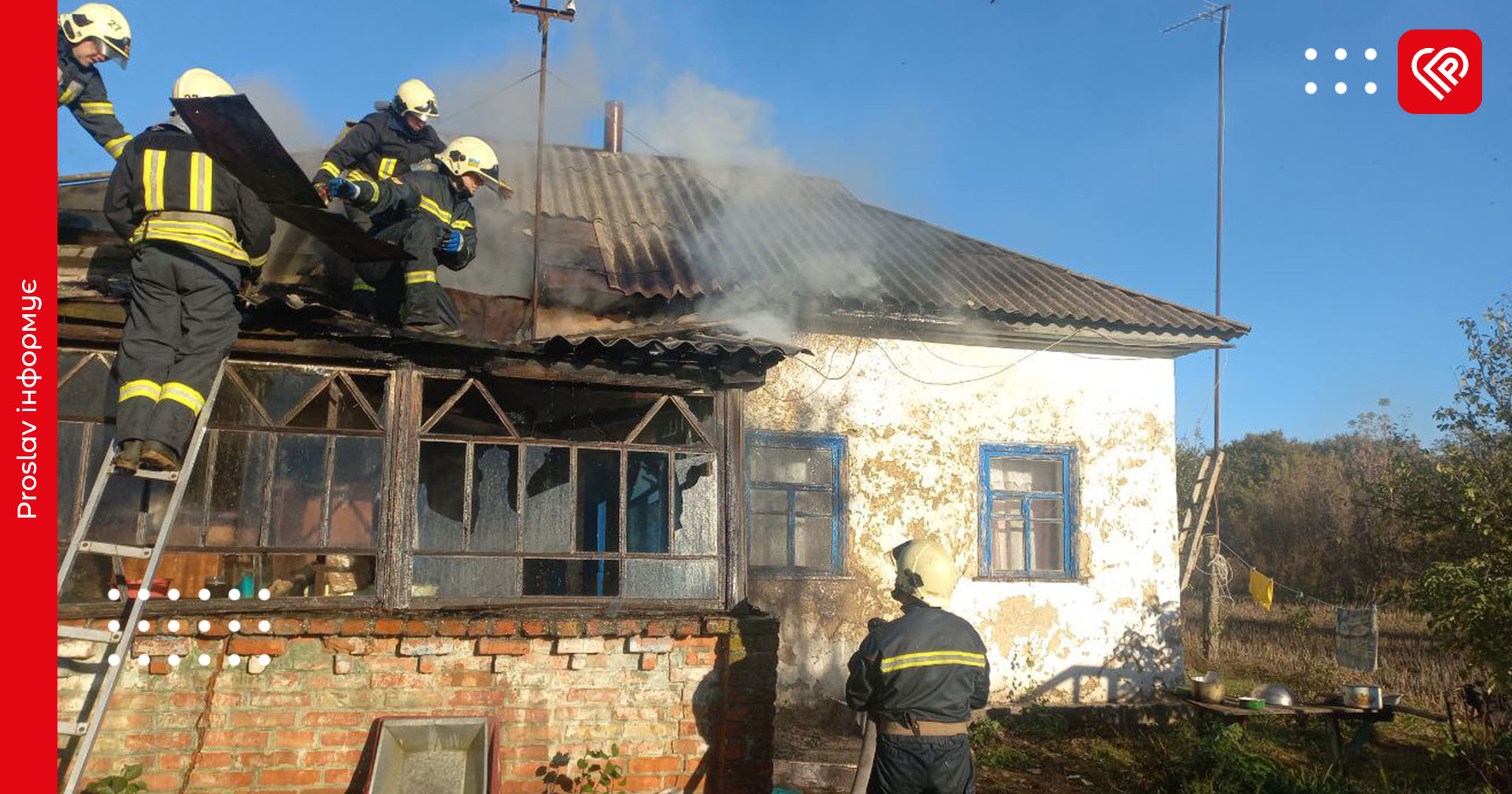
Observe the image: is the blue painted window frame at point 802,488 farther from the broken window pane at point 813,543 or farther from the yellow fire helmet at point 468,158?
the yellow fire helmet at point 468,158

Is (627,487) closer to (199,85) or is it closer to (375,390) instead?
(375,390)

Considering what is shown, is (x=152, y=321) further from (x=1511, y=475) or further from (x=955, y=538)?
(x=1511, y=475)

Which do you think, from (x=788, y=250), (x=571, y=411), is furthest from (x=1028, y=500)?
(x=571, y=411)

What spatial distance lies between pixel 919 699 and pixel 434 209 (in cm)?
436

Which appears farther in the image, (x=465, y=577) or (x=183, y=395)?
(x=465, y=577)

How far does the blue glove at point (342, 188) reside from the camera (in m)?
5.54

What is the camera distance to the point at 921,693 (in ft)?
14.7

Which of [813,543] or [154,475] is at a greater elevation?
[154,475]

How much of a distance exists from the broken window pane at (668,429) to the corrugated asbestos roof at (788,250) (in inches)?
53.9

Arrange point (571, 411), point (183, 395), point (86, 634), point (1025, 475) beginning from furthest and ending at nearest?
Answer: point (1025, 475), point (571, 411), point (183, 395), point (86, 634)

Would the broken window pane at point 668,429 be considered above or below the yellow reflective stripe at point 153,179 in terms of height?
below

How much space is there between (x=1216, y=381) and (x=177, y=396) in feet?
38.1

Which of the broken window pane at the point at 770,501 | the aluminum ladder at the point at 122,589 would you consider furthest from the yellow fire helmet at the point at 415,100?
the broken window pane at the point at 770,501

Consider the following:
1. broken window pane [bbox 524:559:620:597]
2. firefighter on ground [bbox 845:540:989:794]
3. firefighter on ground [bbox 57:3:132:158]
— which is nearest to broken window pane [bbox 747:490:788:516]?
broken window pane [bbox 524:559:620:597]
